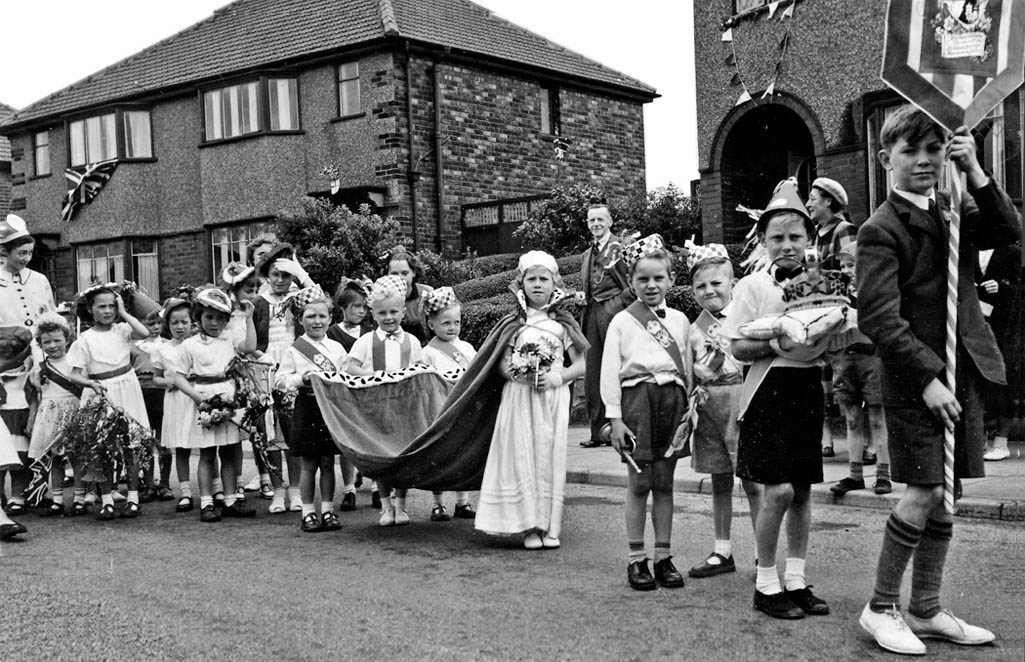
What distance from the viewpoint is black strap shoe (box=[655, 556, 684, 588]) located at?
6.03 metres

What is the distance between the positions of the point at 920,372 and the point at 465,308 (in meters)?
12.1

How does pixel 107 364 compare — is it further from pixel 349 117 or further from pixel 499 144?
pixel 499 144

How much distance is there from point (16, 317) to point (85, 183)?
23.0 m

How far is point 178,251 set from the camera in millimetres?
30422

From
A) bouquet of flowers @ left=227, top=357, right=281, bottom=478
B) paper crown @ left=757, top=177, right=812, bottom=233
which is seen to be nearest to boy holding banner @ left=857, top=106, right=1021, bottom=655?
paper crown @ left=757, top=177, right=812, bottom=233

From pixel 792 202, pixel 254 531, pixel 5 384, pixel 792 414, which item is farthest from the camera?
pixel 5 384

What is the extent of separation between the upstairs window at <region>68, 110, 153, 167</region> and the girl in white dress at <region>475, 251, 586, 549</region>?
2529cm

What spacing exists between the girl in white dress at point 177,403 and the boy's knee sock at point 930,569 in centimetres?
631

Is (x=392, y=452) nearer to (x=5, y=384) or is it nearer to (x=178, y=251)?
(x=5, y=384)

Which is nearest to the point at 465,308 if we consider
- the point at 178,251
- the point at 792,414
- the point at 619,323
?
the point at 619,323

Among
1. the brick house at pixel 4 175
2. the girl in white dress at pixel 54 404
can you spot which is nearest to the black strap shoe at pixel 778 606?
the girl in white dress at pixel 54 404

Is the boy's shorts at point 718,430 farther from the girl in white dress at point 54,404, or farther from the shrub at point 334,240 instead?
the shrub at point 334,240

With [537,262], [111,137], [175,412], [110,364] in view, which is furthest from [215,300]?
[111,137]

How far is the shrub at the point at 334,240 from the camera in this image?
2158 centimetres
